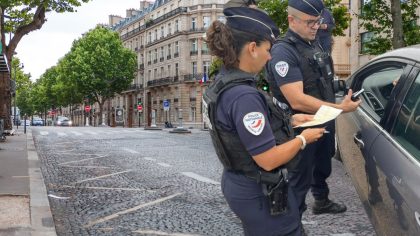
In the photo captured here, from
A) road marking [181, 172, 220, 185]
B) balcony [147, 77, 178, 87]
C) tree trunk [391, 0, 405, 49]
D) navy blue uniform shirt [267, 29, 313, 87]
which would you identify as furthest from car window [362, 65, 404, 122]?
balcony [147, 77, 178, 87]

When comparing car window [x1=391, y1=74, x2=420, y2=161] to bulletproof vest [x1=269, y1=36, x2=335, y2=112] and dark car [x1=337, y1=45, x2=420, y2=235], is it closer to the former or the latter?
dark car [x1=337, y1=45, x2=420, y2=235]

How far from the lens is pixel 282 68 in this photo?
11.4 ft

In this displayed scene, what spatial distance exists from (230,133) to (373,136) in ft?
4.57

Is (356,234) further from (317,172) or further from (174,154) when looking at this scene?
(174,154)

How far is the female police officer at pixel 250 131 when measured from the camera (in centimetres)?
216

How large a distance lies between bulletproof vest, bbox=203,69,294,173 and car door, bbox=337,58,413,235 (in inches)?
32.1

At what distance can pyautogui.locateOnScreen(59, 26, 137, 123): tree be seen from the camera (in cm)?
6756

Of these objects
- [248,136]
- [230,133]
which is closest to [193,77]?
[230,133]

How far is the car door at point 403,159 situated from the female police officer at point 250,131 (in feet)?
1.74

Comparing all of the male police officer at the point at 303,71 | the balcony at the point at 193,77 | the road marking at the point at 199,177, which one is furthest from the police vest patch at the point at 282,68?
the balcony at the point at 193,77

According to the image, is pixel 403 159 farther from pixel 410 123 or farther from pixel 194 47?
pixel 194 47

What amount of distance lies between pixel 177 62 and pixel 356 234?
2506 inches

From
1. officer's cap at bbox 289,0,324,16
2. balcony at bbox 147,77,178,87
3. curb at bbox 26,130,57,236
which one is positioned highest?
balcony at bbox 147,77,178,87

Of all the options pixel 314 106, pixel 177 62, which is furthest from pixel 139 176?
pixel 177 62
